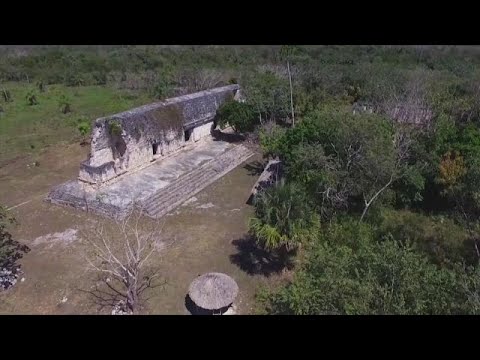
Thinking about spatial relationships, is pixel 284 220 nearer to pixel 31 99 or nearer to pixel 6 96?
pixel 31 99

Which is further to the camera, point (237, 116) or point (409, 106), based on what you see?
point (237, 116)

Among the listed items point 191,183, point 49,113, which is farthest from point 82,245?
point 49,113

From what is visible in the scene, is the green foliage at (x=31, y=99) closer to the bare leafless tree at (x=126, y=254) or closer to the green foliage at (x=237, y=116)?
the green foliage at (x=237, y=116)

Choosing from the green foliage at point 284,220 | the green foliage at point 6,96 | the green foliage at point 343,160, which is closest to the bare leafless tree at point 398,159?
the green foliage at point 343,160

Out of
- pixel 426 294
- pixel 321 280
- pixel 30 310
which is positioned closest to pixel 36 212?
pixel 30 310

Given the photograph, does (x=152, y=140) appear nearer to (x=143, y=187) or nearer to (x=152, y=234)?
(x=143, y=187)
